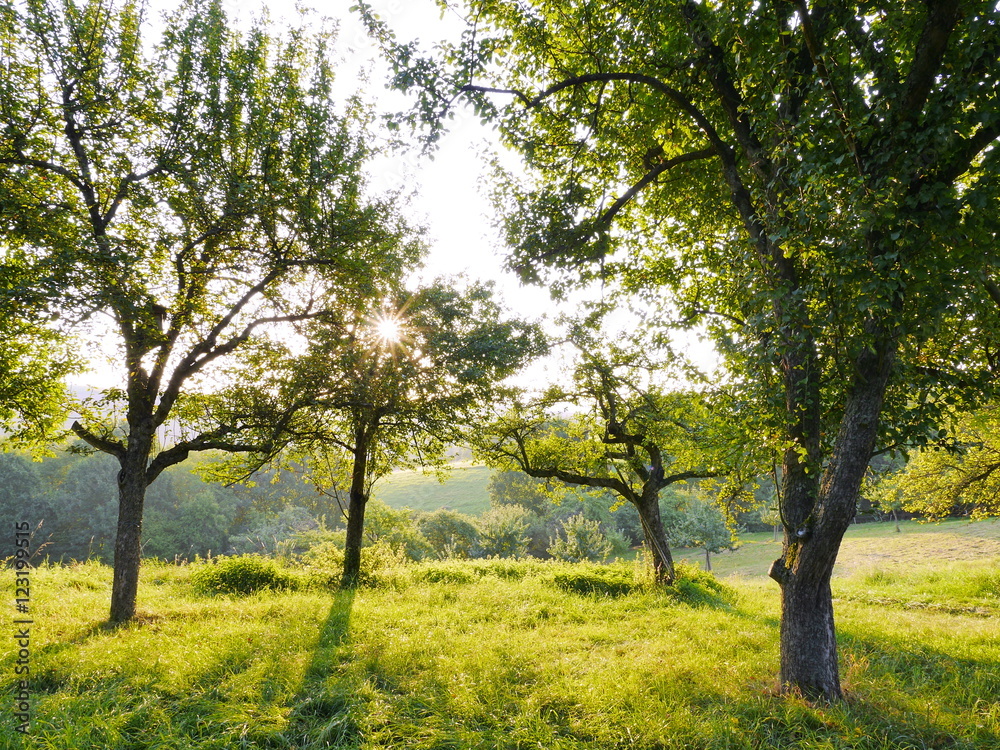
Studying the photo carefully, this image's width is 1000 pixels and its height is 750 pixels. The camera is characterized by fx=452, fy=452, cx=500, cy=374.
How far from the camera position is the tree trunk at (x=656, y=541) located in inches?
548

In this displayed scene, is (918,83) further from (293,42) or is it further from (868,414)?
(293,42)

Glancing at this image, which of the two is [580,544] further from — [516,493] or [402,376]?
→ [402,376]

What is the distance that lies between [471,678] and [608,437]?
9.34 m

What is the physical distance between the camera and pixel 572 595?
40.7ft

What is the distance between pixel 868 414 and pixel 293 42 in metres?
11.9

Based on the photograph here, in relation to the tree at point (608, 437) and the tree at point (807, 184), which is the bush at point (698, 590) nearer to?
the tree at point (608, 437)

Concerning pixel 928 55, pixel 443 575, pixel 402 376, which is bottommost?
pixel 443 575

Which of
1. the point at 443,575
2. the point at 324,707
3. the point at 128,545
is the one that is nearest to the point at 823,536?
the point at 324,707

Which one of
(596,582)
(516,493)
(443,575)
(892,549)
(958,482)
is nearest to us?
(596,582)

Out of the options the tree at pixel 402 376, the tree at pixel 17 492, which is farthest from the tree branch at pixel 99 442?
the tree at pixel 17 492

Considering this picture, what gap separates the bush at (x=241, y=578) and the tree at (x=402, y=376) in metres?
1.85

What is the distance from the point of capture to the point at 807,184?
448 cm

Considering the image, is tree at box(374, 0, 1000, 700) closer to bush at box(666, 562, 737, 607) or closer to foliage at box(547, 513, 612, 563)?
bush at box(666, 562, 737, 607)

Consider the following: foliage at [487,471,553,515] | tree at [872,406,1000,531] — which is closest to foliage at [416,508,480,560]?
foliage at [487,471,553,515]
